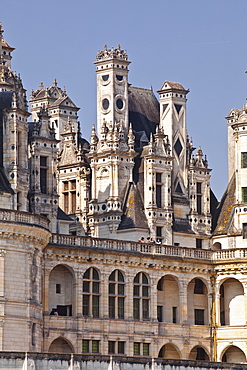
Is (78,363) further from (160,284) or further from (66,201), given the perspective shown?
(66,201)

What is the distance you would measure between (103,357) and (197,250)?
21.2 m

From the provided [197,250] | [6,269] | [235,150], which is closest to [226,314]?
[197,250]

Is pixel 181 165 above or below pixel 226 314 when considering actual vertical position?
above

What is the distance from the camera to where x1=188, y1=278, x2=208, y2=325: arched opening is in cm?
8681

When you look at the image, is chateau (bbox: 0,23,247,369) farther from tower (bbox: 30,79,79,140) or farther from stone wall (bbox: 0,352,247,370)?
stone wall (bbox: 0,352,247,370)

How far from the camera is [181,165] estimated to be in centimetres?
9081

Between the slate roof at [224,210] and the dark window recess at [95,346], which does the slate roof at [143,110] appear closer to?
the slate roof at [224,210]

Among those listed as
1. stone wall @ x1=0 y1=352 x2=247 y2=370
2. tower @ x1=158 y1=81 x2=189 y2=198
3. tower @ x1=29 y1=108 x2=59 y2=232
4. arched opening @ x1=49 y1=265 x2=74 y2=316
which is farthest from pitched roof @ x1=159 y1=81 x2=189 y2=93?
stone wall @ x1=0 y1=352 x2=247 y2=370

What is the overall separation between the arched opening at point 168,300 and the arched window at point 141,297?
56.7 inches

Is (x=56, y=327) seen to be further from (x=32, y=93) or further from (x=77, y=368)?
(x=32, y=93)

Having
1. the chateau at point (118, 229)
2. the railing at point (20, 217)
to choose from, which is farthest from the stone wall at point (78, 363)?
the railing at point (20, 217)

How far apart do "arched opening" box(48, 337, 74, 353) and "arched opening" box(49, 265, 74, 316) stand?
55.1 inches

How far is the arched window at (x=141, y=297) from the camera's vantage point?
273 feet

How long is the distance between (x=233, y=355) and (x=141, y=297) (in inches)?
283
